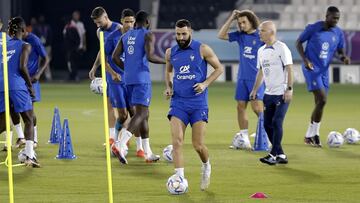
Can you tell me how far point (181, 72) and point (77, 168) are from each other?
9.87 ft

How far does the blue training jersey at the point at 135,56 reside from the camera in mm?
16828

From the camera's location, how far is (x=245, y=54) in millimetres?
18922

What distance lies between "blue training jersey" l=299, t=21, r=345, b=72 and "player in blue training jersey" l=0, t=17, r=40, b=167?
5085 mm

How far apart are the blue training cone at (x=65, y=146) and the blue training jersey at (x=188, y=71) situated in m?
3.67

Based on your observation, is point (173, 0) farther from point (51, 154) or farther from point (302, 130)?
point (51, 154)

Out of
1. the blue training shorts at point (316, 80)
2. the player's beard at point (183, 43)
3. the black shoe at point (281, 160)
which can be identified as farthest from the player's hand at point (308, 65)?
the player's beard at point (183, 43)

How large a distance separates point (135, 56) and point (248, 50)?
2626 millimetres

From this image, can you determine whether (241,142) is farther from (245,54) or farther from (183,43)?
(183,43)

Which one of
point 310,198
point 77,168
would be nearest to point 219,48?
point 77,168

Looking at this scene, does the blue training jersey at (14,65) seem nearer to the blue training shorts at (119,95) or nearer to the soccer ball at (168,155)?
the blue training shorts at (119,95)

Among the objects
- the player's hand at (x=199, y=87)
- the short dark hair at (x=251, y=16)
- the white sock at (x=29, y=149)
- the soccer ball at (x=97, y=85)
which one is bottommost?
the white sock at (x=29, y=149)

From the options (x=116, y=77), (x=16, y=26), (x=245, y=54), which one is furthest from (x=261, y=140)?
(x=16, y=26)

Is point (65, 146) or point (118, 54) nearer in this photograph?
point (118, 54)

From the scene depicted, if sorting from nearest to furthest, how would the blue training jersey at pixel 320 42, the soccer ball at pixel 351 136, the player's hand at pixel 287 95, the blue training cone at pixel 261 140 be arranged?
the player's hand at pixel 287 95 < the blue training cone at pixel 261 140 < the blue training jersey at pixel 320 42 < the soccer ball at pixel 351 136
